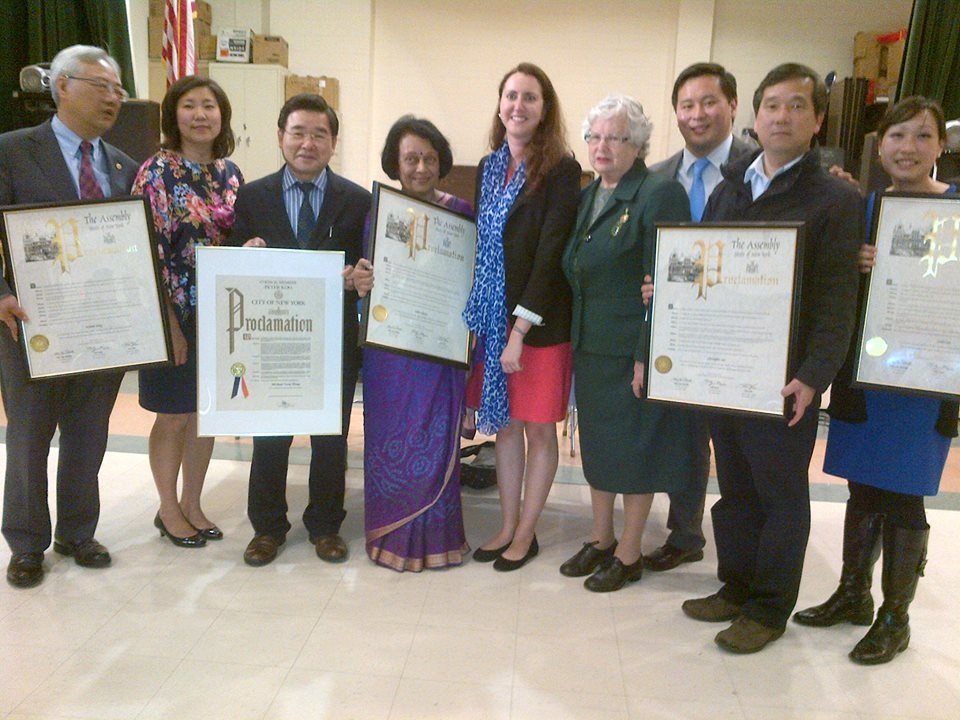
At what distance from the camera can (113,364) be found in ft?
7.53

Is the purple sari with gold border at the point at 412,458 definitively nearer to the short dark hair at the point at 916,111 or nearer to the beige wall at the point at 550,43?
the short dark hair at the point at 916,111

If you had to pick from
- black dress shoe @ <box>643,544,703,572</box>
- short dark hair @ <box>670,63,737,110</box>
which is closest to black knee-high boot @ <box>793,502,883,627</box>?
black dress shoe @ <box>643,544,703,572</box>

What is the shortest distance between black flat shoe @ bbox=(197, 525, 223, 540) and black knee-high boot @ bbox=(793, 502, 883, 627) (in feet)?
6.45

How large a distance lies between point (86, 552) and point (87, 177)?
1.22 meters

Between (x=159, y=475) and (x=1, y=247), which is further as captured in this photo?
(x=159, y=475)

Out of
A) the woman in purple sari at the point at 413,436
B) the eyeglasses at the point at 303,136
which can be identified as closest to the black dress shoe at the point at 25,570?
the woman in purple sari at the point at 413,436

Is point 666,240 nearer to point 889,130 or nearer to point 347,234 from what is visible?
point 889,130

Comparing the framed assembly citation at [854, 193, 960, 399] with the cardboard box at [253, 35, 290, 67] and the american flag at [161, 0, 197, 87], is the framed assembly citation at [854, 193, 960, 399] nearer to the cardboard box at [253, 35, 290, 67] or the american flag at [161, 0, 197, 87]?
the american flag at [161, 0, 197, 87]

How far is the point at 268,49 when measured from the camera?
6.96 metres

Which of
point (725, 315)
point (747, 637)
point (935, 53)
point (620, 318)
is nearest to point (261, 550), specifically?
point (620, 318)

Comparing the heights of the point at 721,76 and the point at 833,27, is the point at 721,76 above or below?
below

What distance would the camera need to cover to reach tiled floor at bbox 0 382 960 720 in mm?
1831

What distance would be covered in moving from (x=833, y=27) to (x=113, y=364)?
24.0 feet

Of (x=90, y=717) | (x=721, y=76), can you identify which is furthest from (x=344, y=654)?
(x=721, y=76)
